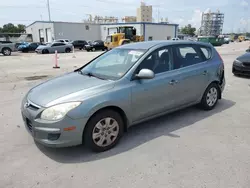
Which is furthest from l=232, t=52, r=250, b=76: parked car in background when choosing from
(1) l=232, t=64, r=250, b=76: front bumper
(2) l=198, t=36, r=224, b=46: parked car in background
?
(2) l=198, t=36, r=224, b=46: parked car in background

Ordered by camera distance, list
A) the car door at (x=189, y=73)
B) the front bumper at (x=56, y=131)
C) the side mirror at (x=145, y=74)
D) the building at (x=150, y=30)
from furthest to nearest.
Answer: the building at (x=150, y=30), the car door at (x=189, y=73), the side mirror at (x=145, y=74), the front bumper at (x=56, y=131)

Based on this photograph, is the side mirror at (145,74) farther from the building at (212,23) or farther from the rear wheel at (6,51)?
the building at (212,23)

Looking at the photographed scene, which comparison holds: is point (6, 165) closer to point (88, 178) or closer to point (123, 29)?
point (88, 178)

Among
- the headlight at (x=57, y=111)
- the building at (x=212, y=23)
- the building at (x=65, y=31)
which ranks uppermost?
the building at (x=212, y=23)

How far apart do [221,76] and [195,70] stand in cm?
103

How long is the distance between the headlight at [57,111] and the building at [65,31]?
4593cm

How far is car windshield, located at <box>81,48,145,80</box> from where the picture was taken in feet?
11.9

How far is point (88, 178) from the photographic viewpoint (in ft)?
8.88

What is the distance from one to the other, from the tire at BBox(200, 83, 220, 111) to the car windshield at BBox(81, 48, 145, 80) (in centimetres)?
194

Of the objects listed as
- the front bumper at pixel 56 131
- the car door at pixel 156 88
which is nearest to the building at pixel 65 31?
the car door at pixel 156 88

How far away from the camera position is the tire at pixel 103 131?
3.09 meters

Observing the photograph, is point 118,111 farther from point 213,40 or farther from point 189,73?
point 213,40

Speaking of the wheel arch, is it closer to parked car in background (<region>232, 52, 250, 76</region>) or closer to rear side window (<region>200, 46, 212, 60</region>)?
rear side window (<region>200, 46, 212, 60</region>)

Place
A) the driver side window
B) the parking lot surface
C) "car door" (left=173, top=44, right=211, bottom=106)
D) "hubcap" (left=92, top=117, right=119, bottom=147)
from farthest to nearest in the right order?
"car door" (left=173, top=44, right=211, bottom=106), the driver side window, "hubcap" (left=92, top=117, right=119, bottom=147), the parking lot surface
